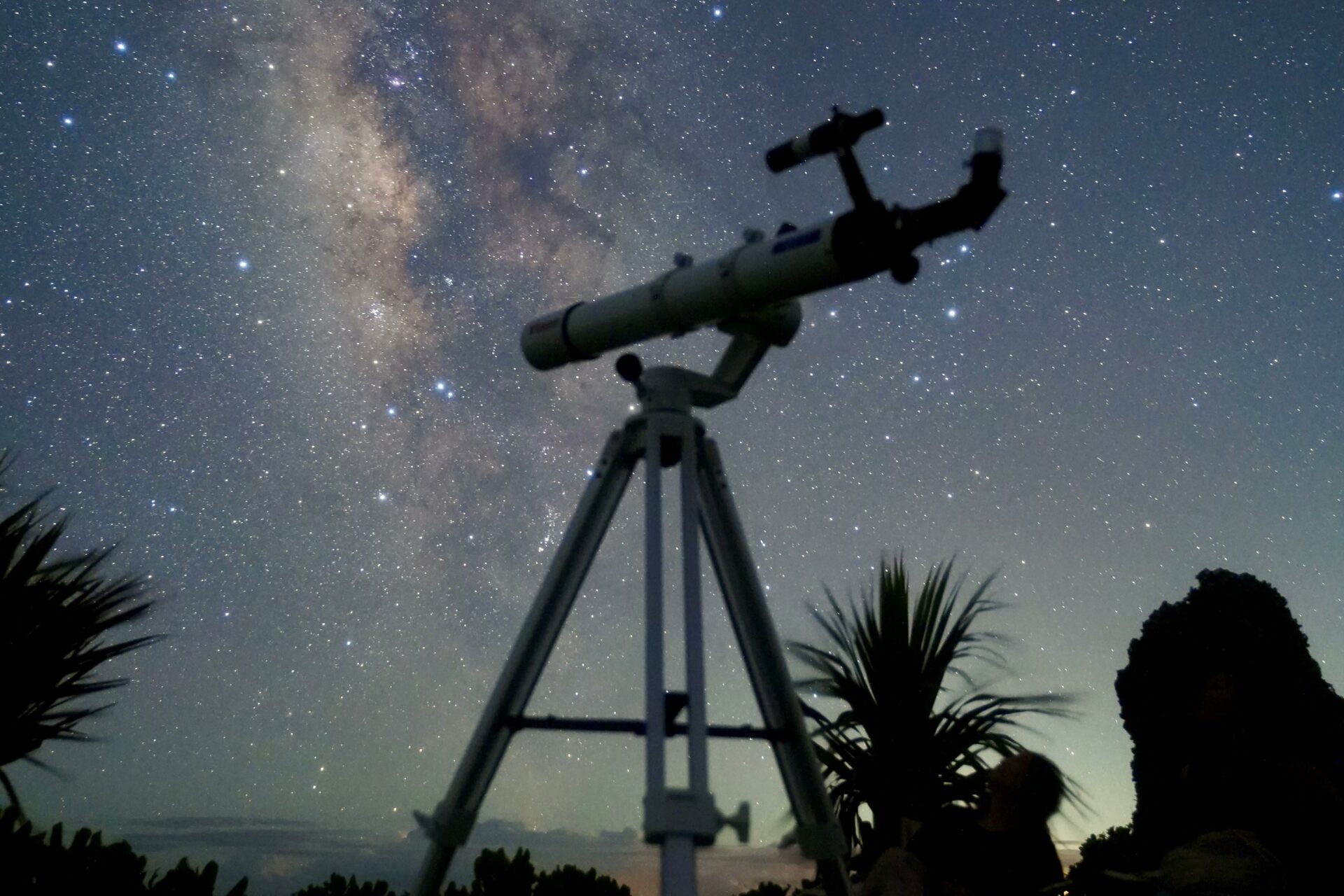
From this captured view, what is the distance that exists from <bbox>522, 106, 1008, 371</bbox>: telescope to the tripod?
0.18 metres

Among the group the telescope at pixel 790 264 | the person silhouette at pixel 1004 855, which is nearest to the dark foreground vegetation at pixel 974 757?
the person silhouette at pixel 1004 855

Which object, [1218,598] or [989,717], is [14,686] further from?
[1218,598]

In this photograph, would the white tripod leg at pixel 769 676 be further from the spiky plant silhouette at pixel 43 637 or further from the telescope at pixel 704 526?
the spiky plant silhouette at pixel 43 637

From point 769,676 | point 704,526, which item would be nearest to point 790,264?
point 704,526

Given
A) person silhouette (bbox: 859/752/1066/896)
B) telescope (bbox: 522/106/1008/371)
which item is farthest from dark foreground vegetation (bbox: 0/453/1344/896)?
telescope (bbox: 522/106/1008/371)

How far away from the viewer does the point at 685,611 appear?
2.73m

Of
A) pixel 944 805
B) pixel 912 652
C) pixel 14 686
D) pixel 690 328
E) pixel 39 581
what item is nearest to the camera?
pixel 690 328

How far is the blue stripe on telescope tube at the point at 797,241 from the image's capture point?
313 centimetres

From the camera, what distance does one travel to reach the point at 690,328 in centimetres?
363

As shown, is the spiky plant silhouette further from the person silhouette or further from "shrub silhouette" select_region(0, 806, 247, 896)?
the person silhouette

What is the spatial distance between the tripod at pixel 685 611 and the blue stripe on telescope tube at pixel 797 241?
1.02 feet

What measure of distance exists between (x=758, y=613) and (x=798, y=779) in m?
0.57

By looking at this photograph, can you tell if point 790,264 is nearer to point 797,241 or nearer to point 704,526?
point 797,241

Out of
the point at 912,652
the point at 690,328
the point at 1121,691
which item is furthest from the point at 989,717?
the point at 690,328
